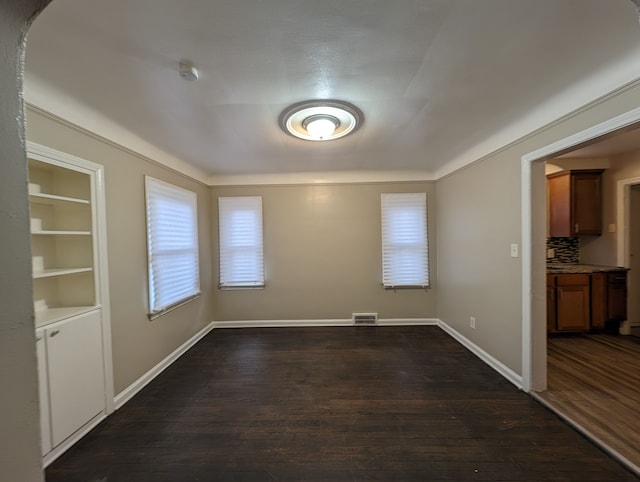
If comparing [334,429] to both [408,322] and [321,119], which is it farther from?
[408,322]

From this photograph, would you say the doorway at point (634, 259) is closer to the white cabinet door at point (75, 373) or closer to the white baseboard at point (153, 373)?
the white baseboard at point (153, 373)

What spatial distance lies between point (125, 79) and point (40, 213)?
1202 mm

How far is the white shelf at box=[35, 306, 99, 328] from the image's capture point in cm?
170

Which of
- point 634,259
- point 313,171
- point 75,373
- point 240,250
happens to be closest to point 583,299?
point 634,259

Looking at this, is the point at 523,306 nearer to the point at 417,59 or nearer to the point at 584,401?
the point at 584,401

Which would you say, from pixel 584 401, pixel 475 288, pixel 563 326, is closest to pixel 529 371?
pixel 584 401

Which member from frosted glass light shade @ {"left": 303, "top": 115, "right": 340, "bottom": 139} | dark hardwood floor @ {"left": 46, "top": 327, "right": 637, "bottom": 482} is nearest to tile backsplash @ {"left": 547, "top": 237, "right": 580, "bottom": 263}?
dark hardwood floor @ {"left": 46, "top": 327, "right": 637, "bottom": 482}

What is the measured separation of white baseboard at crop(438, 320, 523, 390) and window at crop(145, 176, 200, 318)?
11.5 ft

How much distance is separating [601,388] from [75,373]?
13.7 feet

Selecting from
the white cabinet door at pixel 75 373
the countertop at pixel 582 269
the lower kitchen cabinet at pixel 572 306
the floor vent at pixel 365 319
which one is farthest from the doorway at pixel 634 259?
the white cabinet door at pixel 75 373

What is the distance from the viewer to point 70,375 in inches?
71.2

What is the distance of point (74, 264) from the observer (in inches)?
80.4

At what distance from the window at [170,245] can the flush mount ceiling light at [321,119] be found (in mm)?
1602

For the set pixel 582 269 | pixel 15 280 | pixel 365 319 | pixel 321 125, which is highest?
pixel 321 125
